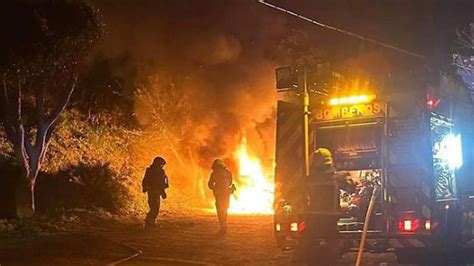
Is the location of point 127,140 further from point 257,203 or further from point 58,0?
point 58,0

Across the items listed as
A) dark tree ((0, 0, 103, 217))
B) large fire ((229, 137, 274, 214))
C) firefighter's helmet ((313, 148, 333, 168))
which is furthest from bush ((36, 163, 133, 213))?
firefighter's helmet ((313, 148, 333, 168))

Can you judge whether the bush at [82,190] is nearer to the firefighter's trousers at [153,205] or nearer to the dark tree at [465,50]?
the firefighter's trousers at [153,205]

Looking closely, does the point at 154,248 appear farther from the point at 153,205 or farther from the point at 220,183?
the point at 153,205

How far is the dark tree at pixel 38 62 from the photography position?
487 inches

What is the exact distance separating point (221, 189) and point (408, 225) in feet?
16.1

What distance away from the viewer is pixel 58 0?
13.0 m

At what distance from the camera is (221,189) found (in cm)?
1266

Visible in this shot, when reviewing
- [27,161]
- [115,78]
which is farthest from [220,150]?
[27,161]

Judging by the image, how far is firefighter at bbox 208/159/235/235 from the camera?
12.6 meters

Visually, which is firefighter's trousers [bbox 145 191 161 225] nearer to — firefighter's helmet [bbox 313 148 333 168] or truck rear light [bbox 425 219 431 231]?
firefighter's helmet [bbox 313 148 333 168]

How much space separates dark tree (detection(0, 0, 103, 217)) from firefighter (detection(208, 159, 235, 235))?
369 centimetres

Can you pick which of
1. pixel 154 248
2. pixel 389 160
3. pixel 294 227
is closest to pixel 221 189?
pixel 154 248

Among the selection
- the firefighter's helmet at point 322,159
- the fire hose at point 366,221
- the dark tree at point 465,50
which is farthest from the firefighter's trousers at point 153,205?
the dark tree at point 465,50

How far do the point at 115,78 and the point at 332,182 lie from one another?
11.4 metres
